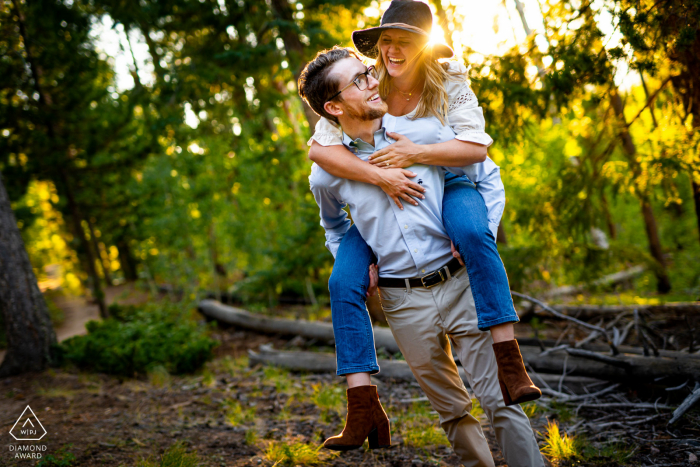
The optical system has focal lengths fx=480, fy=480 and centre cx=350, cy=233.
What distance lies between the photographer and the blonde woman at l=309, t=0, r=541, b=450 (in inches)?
85.4

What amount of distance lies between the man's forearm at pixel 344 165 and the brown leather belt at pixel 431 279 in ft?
1.67

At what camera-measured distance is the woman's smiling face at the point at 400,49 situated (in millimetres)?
2434

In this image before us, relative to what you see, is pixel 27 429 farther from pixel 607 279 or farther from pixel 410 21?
pixel 607 279

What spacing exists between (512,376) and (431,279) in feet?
1.85

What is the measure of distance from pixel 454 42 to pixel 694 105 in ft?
7.22

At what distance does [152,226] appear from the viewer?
436 inches

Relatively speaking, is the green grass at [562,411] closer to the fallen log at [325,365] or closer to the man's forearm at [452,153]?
the fallen log at [325,365]

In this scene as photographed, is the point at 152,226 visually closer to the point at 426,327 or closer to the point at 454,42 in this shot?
the point at 454,42

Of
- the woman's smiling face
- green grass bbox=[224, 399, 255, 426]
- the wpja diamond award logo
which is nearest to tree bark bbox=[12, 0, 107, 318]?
the wpja diamond award logo

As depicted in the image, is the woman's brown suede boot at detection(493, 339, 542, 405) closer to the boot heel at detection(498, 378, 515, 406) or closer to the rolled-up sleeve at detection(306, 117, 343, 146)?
the boot heel at detection(498, 378, 515, 406)

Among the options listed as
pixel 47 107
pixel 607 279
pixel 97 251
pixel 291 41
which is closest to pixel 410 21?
pixel 291 41

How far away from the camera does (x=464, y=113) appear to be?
2.40 meters

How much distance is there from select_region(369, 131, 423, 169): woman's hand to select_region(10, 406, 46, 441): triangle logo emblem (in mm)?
3567

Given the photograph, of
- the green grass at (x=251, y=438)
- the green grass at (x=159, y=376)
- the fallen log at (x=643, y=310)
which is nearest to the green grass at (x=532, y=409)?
the fallen log at (x=643, y=310)
